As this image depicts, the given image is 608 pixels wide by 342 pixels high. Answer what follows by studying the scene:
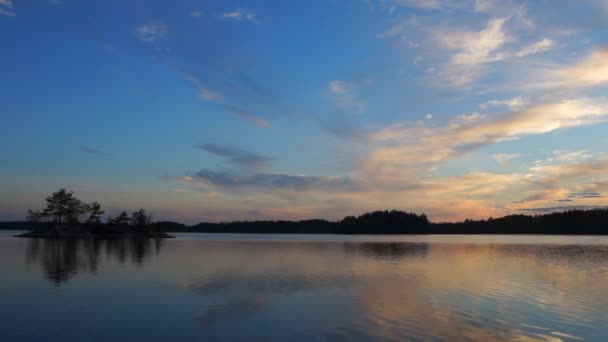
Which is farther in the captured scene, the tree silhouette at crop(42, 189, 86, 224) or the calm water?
the tree silhouette at crop(42, 189, 86, 224)

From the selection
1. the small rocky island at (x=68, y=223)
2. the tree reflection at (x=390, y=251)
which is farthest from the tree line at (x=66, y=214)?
the tree reflection at (x=390, y=251)

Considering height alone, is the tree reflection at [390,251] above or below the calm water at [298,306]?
below

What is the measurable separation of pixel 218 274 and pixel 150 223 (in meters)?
145

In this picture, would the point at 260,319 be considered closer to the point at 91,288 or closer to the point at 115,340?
the point at 115,340

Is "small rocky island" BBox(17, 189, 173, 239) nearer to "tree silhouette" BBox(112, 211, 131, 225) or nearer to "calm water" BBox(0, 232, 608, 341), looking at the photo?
"tree silhouette" BBox(112, 211, 131, 225)

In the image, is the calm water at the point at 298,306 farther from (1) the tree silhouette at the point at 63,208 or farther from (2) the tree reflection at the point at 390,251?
(1) the tree silhouette at the point at 63,208

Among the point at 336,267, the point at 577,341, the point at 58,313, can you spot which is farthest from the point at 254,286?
the point at 577,341

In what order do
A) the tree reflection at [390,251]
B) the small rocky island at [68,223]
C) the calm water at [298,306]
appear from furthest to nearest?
the small rocky island at [68,223] → the tree reflection at [390,251] → the calm water at [298,306]

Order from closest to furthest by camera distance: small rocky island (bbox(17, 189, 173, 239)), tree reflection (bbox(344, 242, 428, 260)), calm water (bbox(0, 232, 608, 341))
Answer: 1. calm water (bbox(0, 232, 608, 341))
2. tree reflection (bbox(344, 242, 428, 260))
3. small rocky island (bbox(17, 189, 173, 239))

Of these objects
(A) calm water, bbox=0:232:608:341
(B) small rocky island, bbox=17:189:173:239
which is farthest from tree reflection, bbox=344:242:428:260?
(B) small rocky island, bbox=17:189:173:239

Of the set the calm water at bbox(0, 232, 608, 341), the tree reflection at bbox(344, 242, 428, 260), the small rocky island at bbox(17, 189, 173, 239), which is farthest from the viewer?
the small rocky island at bbox(17, 189, 173, 239)

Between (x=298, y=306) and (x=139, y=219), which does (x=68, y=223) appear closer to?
(x=139, y=219)

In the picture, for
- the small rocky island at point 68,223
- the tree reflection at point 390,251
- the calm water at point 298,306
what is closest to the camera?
the calm water at point 298,306

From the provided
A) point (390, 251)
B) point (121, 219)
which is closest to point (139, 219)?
point (121, 219)
